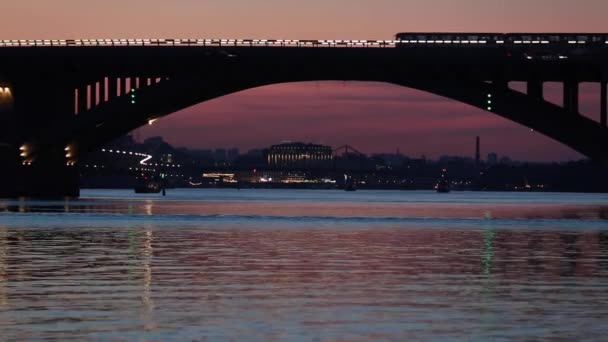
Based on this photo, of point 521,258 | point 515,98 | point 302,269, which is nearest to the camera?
point 302,269

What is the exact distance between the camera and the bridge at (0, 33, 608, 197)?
112938 millimetres

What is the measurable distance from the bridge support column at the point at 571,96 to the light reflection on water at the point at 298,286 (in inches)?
2119

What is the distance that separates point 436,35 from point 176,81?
22552 millimetres

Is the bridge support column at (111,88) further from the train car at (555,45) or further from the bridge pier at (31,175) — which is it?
the train car at (555,45)

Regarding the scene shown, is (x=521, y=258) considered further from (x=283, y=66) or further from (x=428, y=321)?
(x=283, y=66)

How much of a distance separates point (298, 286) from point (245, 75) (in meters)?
91.4

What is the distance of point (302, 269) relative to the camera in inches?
1474

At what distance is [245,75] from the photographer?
402 feet

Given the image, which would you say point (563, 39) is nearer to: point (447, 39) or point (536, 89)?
point (536, 89)

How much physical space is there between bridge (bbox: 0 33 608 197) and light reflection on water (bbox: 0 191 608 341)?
53.8m

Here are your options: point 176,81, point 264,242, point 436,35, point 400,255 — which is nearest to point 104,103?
point 176,81

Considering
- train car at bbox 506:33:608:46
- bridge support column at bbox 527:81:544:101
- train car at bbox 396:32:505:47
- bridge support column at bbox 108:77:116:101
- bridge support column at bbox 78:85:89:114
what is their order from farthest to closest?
bridge support column at bbox 78:85:89:114 < bridge support column at bbox 108:77:116:101 < train car at bbox 396:32:505:47 < bridge support column at bbox 527:81:544:101 < train car at bbox 506:33:608:46

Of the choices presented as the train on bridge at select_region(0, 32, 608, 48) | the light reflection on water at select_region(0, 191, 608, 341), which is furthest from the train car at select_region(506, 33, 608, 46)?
the light reflection on water at select_region(0, 191, 608, 341)

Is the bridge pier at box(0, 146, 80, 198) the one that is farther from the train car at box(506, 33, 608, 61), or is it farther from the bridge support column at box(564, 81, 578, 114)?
the bridge support column at box(564, 81, 578, 114)
